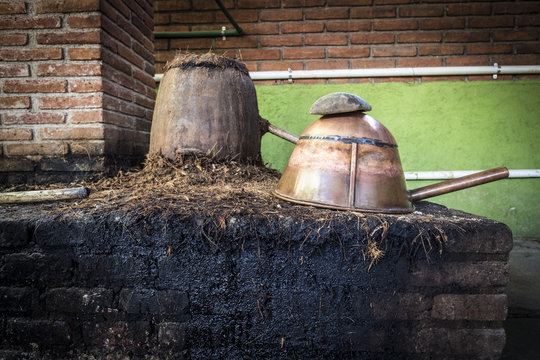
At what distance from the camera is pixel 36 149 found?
73.4 inches

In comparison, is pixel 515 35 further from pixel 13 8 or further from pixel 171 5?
pixel 13 8

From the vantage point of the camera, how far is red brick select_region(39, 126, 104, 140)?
1.87 meters

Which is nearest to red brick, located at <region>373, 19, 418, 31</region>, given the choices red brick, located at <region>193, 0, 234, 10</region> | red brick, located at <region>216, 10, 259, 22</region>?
red brick, located at <region>216, 10, 259, 22</region>

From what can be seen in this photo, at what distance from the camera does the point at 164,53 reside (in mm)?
3178

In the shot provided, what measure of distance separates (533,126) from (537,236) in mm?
1072

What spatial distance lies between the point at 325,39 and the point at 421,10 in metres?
0.97

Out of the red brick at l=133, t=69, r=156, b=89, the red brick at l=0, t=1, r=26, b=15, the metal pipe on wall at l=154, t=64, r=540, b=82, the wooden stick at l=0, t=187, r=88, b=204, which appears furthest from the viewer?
the metal pipe on wall at l=154, t=64, r=540, b=82

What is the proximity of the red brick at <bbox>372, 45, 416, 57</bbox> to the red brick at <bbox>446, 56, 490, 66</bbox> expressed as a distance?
0.37m

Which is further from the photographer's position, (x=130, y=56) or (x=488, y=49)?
(x=488, y=49)

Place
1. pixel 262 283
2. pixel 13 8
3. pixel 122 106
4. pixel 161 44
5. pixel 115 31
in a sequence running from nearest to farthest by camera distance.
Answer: pixel 262 283 < pixel 13 8 < pixel 115 31 < pixel 122 106 < pixel 161 44

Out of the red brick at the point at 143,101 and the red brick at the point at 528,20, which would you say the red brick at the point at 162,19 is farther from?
the red brick at the point at 528,20

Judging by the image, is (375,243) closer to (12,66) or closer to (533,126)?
(12,66)

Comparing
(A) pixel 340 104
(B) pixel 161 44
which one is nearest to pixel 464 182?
(A) pixel 340 104

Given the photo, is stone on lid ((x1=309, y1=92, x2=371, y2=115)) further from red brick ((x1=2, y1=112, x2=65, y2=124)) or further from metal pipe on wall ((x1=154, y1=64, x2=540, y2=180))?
metal pipe on wall ((x1=154, y1=64, x2=540, y2=180))
